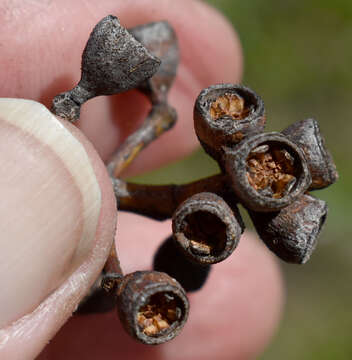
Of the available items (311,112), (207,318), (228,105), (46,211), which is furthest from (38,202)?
(311,112)

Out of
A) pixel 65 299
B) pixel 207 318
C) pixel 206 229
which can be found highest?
pixel 206 229

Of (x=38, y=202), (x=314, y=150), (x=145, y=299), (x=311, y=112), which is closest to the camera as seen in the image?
(x=145, y=299)

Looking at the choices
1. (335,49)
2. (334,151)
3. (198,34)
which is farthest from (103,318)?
(335,49)

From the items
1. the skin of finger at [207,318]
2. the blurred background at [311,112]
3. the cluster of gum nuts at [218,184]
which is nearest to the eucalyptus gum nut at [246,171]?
the cluster of gum nuts at [218,184]

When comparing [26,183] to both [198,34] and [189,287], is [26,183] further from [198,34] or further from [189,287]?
[198,34]

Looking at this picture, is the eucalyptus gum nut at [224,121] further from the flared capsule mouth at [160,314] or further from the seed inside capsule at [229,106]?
the flared capsule mouth at [160,314]

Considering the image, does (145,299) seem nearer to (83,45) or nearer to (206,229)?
(206,229)

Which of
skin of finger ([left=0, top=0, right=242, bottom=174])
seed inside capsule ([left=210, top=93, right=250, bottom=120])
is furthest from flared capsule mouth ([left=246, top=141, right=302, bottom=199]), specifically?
skin of finger ([left=0, top=0, right=242, bottom=174])

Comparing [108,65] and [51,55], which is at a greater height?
[108,65]
